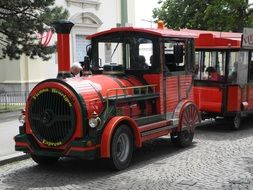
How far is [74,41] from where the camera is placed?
87.0 ft

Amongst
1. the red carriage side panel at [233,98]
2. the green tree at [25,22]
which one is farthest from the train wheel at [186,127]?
the green tree at [25,22]

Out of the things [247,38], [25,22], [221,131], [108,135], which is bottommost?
[221,131]

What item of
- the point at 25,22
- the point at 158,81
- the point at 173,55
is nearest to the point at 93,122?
the point at 158,81

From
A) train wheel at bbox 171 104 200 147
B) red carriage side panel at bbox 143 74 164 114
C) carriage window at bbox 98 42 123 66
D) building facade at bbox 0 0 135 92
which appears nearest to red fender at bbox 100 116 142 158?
red carriage side panel at bbox 143 74 164 114

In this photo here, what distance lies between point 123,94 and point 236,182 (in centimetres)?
253

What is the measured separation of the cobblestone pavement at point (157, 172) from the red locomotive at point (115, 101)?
318 millimetres

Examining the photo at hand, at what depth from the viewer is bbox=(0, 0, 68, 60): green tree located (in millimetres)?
16516

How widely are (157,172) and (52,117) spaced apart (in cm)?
195

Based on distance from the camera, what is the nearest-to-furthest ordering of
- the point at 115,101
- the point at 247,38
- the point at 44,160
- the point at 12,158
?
the point at 115,101
the point at 44,160
the point at 12,158
the point at 247,38

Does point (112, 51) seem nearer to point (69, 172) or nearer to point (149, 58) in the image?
point (149, 58)

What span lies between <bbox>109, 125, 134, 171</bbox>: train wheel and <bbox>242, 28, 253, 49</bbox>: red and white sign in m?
5.61

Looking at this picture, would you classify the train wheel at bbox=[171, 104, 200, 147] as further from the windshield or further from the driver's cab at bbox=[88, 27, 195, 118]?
the windshield

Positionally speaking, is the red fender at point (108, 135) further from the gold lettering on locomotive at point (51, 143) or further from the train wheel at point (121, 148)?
the gold lettering on locomotive at point (51, 143)

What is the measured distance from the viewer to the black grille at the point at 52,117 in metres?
8.32
